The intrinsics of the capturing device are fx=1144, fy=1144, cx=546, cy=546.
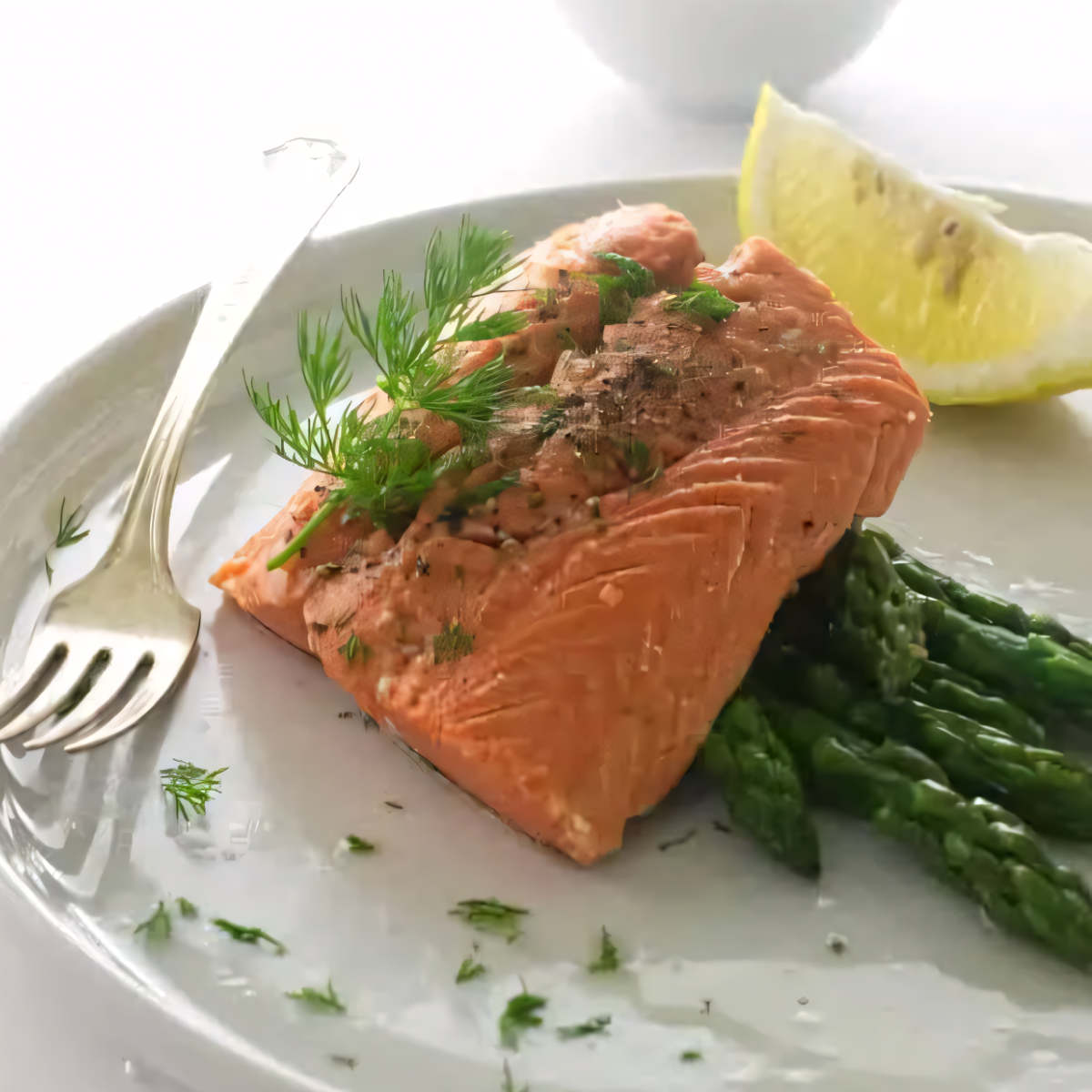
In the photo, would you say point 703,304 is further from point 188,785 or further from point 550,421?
point 188,785

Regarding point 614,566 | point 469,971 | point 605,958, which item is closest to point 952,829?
point 605,958

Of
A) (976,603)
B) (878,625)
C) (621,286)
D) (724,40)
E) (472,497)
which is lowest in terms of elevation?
(976,603)

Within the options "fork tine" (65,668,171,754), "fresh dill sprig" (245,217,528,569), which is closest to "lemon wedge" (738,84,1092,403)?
"fresh dill sprig" (245,217,528,569)

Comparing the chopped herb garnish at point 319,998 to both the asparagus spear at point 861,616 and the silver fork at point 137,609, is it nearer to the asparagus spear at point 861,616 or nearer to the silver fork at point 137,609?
the silver fork at point 137,609

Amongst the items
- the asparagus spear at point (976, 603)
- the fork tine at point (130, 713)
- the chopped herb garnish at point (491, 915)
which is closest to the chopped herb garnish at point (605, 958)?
the chopped herb garnish at point (491, 915)

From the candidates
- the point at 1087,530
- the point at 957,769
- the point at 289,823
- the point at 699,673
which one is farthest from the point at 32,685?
the point at 1087,530

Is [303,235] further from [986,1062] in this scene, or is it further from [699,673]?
[986,1062]

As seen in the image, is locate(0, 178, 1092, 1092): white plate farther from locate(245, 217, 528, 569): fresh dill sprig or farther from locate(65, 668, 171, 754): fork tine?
locate(245, 217, 528, 569): fresh dill sprig
